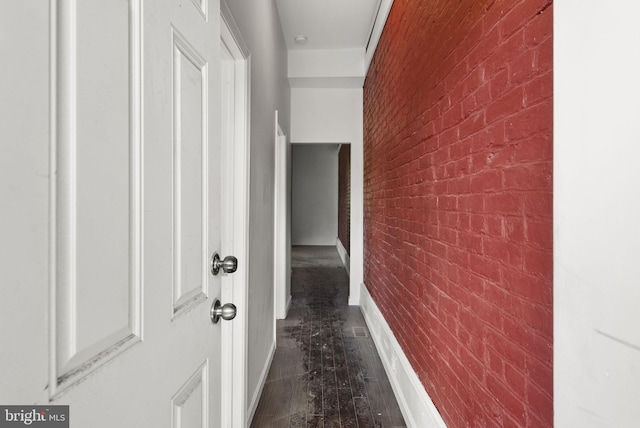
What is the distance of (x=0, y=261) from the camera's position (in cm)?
37

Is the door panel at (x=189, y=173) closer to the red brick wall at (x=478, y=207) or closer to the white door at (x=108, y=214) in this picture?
the white door at (x=108, y=214)

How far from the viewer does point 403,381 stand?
221 centimetres

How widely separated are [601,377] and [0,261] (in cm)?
90

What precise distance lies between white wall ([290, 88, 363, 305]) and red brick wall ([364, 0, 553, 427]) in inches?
84.4

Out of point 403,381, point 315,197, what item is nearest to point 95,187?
point 403,381

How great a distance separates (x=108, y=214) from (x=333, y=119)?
420 centimetres

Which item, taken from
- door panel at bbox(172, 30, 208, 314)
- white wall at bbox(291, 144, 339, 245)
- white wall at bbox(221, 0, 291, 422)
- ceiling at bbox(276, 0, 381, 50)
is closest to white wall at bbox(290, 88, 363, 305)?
ceiling at bbox(276, 0, 381, 50)

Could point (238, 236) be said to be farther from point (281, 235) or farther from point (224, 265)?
point (281, 235)

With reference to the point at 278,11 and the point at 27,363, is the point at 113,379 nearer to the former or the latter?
the point at 27,363

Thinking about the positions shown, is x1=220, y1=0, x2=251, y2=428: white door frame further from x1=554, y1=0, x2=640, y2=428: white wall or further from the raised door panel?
x1=554, y1=0, x2=640, y2=428: white wall

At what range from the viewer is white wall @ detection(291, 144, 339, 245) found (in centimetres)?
1087

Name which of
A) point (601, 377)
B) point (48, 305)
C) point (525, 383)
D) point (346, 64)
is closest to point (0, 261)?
point (48, 305)
